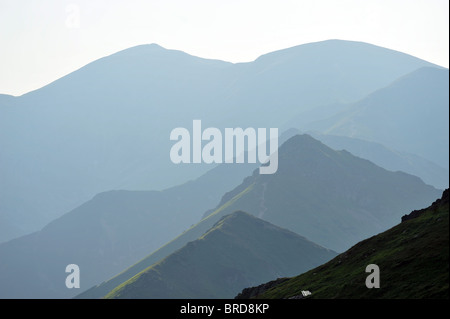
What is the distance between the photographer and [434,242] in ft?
234

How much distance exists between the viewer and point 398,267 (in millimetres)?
73500

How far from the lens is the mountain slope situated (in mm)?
64562

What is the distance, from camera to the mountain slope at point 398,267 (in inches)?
2542
